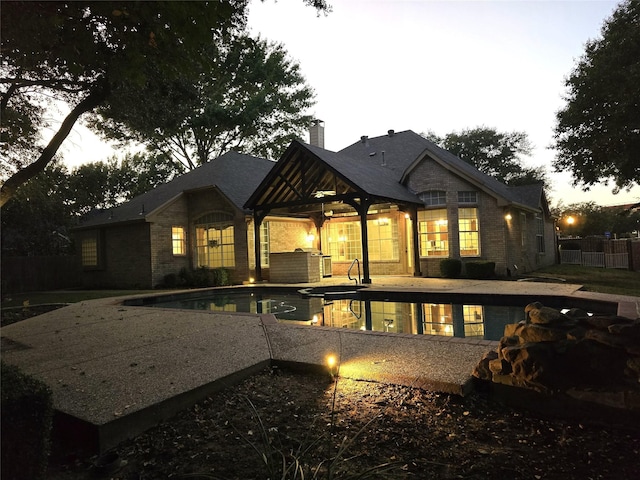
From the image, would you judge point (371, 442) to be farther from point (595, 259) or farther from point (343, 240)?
point (595, 259)

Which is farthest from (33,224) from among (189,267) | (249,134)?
(249,134)

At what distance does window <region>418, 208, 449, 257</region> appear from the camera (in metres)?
15.1

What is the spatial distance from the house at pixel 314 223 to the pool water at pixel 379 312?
2.95m

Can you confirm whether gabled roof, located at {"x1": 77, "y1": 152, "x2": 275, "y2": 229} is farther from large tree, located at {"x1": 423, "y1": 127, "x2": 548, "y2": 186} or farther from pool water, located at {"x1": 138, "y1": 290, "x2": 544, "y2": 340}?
large tree, located at {"x1": 423, "y1": 127, "x2": 548, "y2": 186}

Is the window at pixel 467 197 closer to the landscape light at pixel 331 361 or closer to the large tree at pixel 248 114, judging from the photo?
the landscape light at pixel 331 361

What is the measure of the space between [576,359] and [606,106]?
12850mm

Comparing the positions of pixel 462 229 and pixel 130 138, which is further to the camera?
pixel 130 138

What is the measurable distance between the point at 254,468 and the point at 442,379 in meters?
1.87

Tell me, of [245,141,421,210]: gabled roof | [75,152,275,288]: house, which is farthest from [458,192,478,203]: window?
[75,152,275,288]: house

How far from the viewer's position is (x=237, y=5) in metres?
5.45

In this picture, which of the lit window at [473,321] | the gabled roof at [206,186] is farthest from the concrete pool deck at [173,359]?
the gabled roof at [206,186]

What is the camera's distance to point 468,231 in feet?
48.7

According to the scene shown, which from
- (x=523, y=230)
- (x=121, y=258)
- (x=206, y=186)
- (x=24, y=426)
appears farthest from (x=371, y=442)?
(x=121, y=258)

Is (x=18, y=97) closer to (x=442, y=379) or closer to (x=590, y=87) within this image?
(x=442, y=379)
